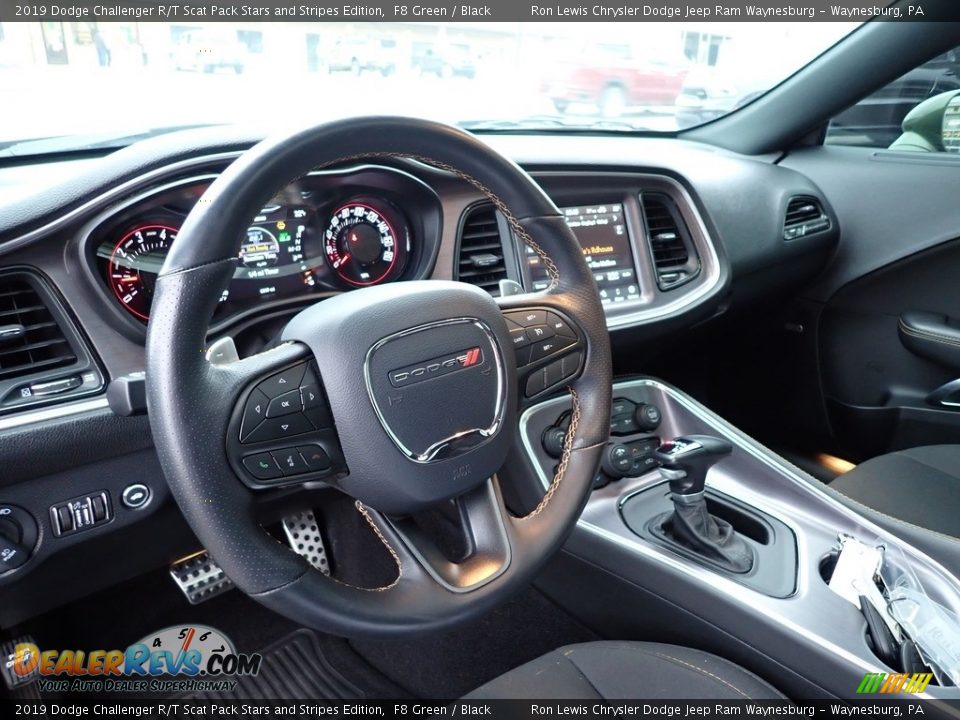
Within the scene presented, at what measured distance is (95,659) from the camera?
148cm

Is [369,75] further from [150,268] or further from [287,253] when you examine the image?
[150,268]

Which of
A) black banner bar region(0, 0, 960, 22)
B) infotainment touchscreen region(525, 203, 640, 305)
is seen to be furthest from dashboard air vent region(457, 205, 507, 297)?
black banner bar region(0, 0, 960, 22)


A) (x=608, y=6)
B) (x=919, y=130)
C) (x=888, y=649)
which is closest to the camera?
(x=888, y=649)

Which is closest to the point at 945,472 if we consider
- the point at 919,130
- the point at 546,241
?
the point at 919,130

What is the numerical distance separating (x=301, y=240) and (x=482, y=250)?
397 millimetres

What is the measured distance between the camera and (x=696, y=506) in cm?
133

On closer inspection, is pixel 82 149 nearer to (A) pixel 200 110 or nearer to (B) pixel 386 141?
(A) pixel 200 110

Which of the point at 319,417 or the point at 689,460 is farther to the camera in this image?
the point at 689,460

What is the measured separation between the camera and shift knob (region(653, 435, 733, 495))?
4.17 feet

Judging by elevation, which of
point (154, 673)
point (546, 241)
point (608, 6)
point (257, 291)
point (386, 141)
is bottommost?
point (154, 673)

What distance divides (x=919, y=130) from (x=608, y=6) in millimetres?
964

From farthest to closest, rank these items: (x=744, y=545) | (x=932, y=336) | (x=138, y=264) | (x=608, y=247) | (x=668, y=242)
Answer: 1. (x=932, y=336)
2. (x=668, y=242)
3. (x=608, y=247)
4. (x=744, y=545)
5. (x=138, y=264)

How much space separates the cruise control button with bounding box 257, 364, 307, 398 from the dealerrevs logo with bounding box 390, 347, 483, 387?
0.34ft

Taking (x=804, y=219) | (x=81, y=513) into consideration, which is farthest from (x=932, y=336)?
(x=81, y=513)
